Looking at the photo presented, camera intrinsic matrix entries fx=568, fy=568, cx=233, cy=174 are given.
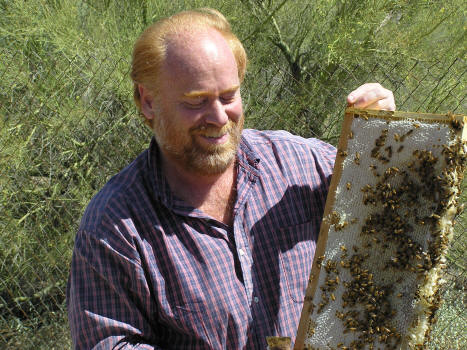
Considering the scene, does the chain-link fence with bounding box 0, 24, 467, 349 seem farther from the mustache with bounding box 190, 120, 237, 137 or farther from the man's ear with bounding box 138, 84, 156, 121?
the mustache with bounding box 190, 120, 237, 137

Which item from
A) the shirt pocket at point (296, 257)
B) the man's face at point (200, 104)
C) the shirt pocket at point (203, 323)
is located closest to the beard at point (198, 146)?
the man's face at point (200, 104)

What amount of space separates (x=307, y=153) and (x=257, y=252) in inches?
20.1

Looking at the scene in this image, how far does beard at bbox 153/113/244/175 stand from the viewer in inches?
84.4

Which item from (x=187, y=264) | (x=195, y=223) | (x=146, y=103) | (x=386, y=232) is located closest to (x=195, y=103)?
(x=146, y=103)

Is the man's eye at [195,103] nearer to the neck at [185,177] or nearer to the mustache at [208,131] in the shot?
the mustache at [208,131]

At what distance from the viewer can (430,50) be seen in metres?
4.79

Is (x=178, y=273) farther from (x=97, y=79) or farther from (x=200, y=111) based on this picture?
(x=97, y=79)

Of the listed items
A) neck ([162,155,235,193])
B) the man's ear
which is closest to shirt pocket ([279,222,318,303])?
neck ([162,155,235,193])

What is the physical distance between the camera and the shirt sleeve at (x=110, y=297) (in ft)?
6.52

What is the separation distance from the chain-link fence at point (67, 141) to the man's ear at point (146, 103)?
2096 mm

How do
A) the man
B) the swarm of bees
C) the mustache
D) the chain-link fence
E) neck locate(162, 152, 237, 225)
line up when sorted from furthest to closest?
the chain-link fence, neck locate(162, 152, 237, 225), the mustache, the man, the swarm of bees

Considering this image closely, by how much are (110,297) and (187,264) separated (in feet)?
0.97

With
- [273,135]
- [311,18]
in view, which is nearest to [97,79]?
[311,18]

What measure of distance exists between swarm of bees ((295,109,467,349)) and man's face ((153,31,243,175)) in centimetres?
44
